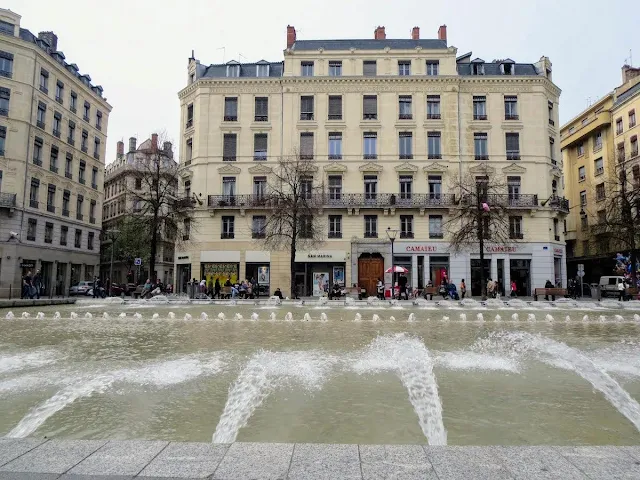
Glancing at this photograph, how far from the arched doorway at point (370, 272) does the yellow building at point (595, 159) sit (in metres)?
21.3

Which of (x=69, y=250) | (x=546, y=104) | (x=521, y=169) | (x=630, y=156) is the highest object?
(x=546, y=104)

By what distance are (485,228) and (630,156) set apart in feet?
76.2

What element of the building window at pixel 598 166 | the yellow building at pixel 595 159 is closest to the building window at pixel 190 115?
the yellow building at pixel 595 159

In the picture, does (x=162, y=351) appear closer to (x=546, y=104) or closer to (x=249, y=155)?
(x=249, y=155)

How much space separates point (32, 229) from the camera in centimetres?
4041

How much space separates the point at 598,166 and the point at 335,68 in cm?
3320

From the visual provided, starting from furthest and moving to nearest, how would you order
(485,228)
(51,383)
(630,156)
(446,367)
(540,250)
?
1. (630,156)
2. (540,250)
3. (485,228)
4. (446,367)
5. (51,383)

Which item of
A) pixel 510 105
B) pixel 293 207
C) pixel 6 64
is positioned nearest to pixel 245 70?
pixel 293 207

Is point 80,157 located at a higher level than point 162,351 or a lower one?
higher

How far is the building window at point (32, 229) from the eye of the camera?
3988 centimetres

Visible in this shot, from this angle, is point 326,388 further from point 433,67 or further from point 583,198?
point 583,198

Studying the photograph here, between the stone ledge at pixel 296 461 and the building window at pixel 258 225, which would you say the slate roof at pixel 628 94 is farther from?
the stone ledge at pixel 296 461

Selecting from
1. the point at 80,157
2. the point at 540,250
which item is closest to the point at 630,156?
the point at 540,250

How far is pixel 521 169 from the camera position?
131 ft
